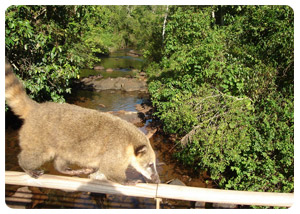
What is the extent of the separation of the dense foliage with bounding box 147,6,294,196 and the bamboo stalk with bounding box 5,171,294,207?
95.0 inches

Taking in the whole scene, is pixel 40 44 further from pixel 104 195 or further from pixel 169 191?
pixel 169 191

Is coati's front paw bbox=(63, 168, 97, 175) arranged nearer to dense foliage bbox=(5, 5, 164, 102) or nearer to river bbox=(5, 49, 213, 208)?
river bbox=(5, 49, 213, 208)

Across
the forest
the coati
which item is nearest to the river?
the forest

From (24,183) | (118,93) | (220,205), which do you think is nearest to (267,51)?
(220,205)

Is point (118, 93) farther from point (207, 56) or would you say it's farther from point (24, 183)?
point (24, 183)

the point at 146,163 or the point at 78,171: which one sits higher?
the point at 146,163

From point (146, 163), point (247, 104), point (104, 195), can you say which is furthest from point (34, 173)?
point (247, 104)

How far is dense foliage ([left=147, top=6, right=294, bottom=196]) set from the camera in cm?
446

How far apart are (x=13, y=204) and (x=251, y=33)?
305 inches

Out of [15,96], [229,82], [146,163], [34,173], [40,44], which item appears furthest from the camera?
[229,82]

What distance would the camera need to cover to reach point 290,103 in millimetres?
4309

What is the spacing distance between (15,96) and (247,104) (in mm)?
4534

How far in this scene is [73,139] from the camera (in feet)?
9.61

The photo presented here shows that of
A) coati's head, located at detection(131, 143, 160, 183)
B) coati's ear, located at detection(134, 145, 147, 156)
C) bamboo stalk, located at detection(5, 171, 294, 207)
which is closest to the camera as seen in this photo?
bamboo stalk, located at detection(5, 171, 294, 207)
